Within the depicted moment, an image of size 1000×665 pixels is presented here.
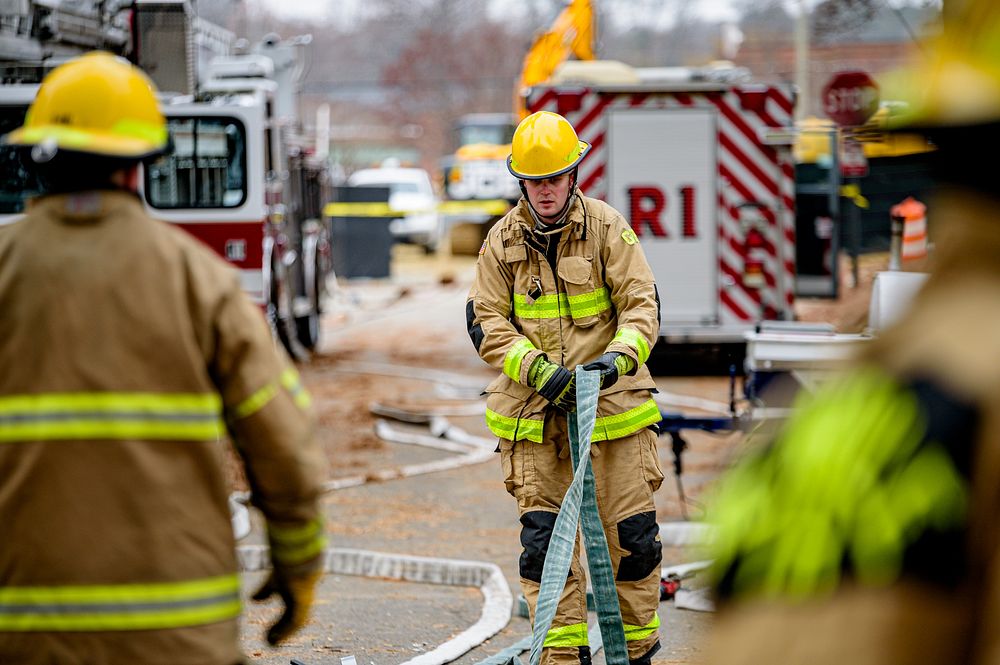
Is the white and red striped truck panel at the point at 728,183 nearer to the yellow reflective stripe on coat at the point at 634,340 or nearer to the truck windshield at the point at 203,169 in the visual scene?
the truck windshield at the point at 203,169

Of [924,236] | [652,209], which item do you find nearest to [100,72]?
[924,236]

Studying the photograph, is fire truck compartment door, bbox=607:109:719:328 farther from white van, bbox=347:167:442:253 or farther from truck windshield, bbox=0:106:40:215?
white van, bbox=347:167:442:253

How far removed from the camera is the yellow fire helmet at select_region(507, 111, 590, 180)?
494 cm

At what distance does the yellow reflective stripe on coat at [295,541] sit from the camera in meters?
2.84

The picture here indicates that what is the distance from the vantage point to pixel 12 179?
10578mm

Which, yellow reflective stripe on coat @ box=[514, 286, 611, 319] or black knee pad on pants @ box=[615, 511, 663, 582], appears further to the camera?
yellow reflective stripe on coat @ box=[514, 286, 611, 319]

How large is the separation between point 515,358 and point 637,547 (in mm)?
766

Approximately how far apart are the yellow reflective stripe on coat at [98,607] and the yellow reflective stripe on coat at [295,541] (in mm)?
229

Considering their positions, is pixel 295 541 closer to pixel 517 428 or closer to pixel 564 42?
pixel 517 428

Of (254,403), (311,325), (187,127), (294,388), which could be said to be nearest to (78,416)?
(254,403)

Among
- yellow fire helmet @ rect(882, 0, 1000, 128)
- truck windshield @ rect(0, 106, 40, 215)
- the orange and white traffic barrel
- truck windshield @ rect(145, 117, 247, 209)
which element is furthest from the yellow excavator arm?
yellow fire helmet @ rect(882, 0, 1000, 128)

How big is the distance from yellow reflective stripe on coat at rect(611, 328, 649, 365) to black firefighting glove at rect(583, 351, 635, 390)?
5 cm

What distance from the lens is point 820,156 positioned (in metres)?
23.3

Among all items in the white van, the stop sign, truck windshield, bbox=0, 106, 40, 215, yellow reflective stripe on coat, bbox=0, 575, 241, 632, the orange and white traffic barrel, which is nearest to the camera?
yellow reflective stripe on coat, bbox=0, 575, 241, 632
